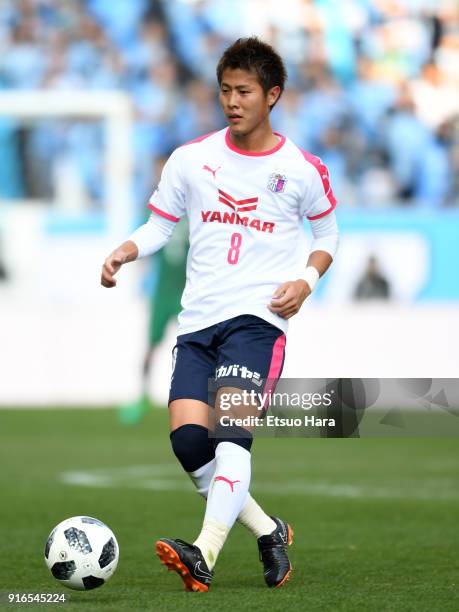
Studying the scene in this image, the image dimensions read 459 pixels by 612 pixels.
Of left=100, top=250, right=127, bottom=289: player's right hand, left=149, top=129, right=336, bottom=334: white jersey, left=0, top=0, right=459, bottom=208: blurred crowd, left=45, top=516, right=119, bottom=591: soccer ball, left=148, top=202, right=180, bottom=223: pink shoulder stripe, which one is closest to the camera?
left=45, top=516, right=119, bottom=591: soccer ball

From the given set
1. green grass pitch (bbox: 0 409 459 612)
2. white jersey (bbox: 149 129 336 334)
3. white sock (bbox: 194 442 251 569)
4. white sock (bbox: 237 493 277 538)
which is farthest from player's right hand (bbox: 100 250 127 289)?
green grass pitch (bbox: 0 409 459 612)

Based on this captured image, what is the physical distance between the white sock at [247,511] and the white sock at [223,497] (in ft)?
0.73

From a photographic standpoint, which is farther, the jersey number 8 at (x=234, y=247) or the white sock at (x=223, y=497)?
the jersey number 8 at (x=234, y=247)

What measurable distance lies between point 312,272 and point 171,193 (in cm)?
67

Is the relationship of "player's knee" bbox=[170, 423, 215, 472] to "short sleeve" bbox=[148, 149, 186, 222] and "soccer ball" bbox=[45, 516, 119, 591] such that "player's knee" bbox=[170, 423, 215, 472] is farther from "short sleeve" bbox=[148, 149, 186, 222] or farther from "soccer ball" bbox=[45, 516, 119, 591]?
"short sleeve" bbox=[148, 149, 186, 222]

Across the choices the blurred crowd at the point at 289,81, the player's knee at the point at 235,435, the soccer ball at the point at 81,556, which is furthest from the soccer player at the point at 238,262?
the blurred crowd at the point at 289,81

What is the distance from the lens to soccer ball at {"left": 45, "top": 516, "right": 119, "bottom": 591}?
526cm

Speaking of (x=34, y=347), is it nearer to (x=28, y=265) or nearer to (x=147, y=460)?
(x=28, y=265)

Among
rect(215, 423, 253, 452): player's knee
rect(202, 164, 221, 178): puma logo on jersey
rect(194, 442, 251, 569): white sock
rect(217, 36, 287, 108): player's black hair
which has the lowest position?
rect(194, 442, 251, 569): white sock

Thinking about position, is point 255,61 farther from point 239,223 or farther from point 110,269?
point 110,269

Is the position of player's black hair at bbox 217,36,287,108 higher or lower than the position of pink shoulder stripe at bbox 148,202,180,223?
higher

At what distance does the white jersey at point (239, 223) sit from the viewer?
5.62m

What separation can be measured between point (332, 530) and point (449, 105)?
1249 centimetres

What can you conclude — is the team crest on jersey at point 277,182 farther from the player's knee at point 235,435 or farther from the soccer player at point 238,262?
the player's knee at point 235,435
